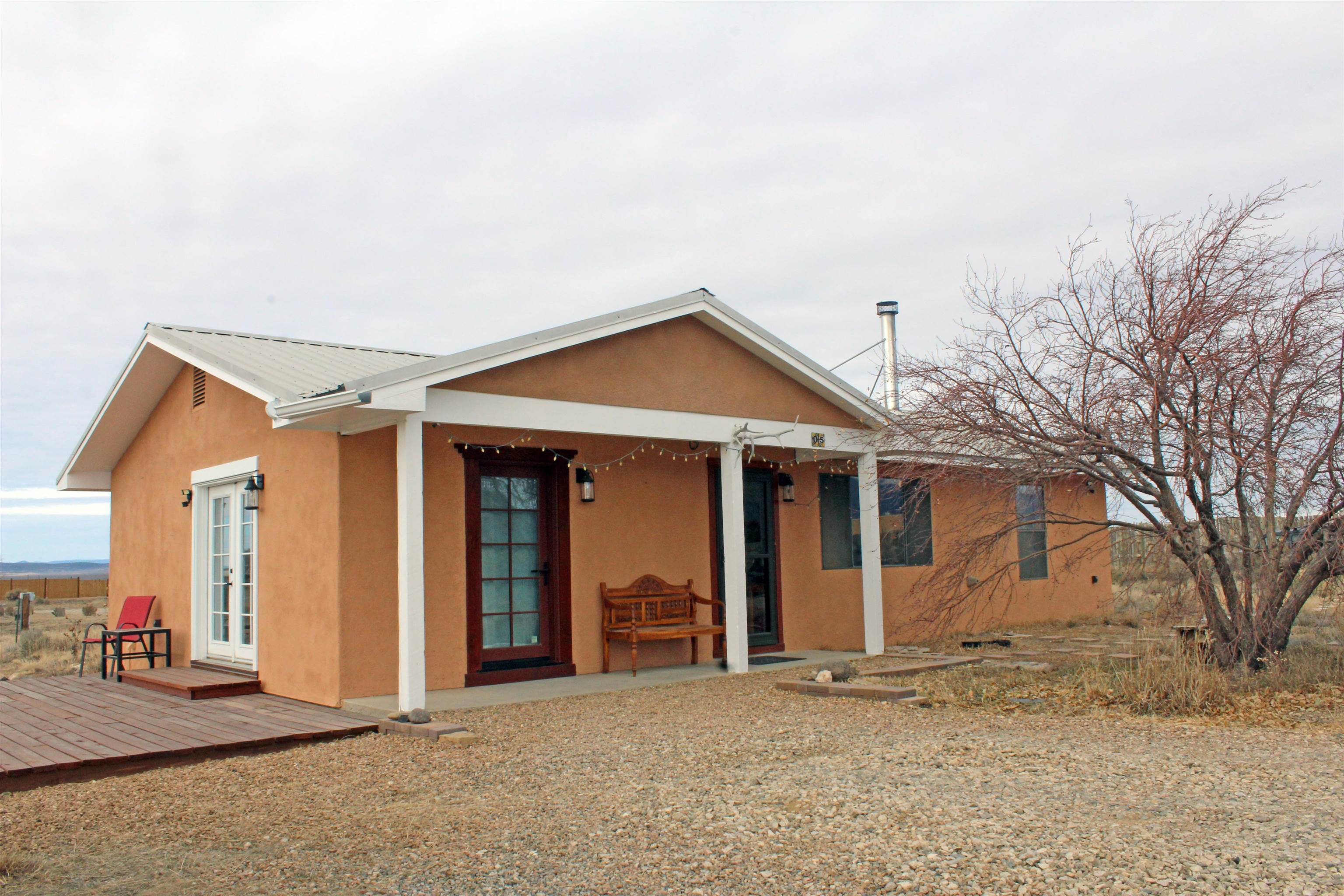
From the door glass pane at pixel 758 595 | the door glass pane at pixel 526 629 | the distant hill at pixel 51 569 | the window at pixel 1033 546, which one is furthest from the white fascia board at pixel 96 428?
the distant hill at pixel 51 569

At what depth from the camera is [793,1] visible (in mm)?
10523

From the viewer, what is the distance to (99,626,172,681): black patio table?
988 cm

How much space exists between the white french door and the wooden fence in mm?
27995

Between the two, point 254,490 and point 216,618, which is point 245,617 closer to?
point 216,618

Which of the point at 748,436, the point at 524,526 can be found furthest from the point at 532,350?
the point at 748,436

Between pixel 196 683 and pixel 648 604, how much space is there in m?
3.97

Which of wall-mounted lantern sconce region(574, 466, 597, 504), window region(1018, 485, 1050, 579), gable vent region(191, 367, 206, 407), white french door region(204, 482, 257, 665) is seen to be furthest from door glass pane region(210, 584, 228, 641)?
window region(1018, 485, 1050, 579)

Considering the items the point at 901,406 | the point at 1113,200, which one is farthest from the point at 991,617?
the point at 1113,200

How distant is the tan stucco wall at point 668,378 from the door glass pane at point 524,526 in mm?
1387

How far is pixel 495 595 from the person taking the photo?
8828 millimetres

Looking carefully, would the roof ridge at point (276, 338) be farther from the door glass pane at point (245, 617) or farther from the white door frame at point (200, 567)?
the door glass pane at point (245, 617)

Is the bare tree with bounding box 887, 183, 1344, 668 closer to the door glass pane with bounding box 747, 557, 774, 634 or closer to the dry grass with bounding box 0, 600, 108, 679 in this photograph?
the door glass pane with bounding box 747, 557, 774, 634

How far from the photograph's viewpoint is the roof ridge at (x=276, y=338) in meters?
9.96

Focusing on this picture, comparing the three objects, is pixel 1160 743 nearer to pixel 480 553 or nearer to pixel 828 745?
pixel 828 745
